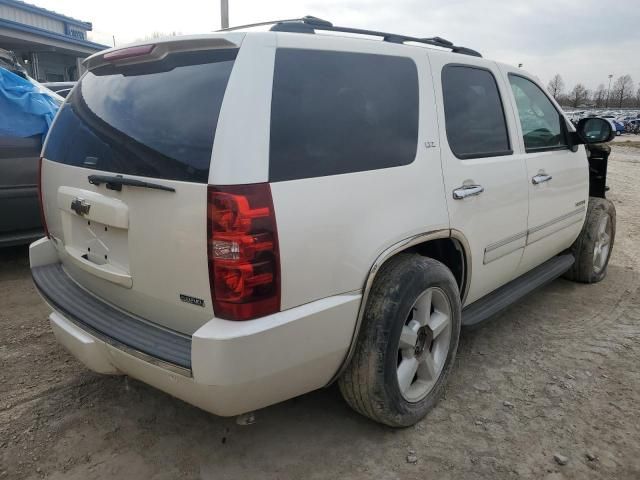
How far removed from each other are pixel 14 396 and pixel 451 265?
8.49 ft

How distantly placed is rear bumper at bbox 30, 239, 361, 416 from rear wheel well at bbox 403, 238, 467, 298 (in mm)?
807

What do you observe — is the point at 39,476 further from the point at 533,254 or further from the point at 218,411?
the point at 533,254

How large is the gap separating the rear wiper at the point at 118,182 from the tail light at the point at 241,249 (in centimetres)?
26

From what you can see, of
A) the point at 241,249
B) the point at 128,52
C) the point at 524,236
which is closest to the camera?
the point at 241,249

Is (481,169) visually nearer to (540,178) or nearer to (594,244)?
(540,178)

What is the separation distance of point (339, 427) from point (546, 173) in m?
2.30

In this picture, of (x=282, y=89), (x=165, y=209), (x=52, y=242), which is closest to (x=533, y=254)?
(x=282, y=89)

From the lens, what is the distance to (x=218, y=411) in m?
2.08

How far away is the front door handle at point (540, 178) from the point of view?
11.6 ft

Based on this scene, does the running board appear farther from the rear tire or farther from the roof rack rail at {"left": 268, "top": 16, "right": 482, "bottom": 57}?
the roof rack rail at {"left": 268, "top": 16, "right": 482, "bottom": 57}

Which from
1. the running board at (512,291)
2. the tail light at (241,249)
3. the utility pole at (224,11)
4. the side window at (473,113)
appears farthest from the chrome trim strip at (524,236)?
the utility pole at (224,11)

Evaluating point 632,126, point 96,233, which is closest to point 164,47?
point 96,233

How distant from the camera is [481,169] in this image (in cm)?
301

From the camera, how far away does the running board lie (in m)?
3.21
